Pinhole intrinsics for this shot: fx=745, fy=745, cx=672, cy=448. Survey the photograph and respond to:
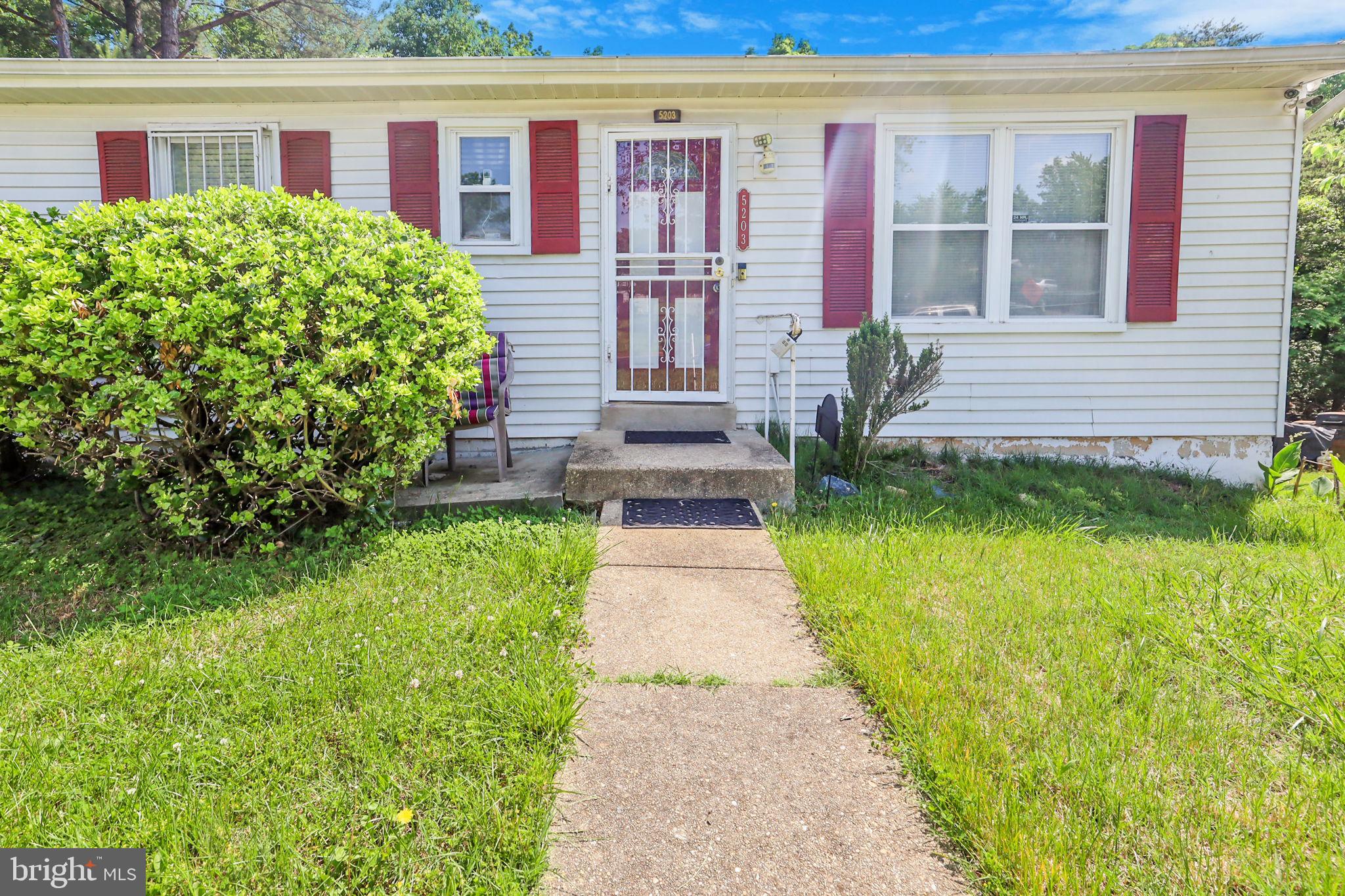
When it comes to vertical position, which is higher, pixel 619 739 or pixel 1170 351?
pixel 1170 351

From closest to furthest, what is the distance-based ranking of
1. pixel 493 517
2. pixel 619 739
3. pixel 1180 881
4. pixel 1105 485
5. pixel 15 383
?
pixel 1180 881 < pixel 619 739 < pixel 15 383 < pixel 493 517 < pixel 1105 485

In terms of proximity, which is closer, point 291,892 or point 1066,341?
point 291,892

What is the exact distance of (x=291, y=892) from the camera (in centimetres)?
145

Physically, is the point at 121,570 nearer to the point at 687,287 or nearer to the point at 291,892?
the point at 291,892

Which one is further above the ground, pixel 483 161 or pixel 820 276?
pixel 483 161

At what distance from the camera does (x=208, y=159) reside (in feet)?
18.0

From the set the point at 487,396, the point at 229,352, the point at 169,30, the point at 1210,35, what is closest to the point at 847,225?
the point at 487,396

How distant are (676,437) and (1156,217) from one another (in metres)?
3.81

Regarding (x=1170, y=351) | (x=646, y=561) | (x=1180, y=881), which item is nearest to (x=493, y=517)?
(x=646, y=561)

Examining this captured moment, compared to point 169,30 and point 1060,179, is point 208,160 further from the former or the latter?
point 169,30

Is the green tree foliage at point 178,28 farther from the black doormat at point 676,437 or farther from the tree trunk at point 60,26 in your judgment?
the black doormat at point 676,437

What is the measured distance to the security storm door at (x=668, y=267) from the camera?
18.2 ft

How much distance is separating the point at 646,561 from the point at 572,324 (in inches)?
112

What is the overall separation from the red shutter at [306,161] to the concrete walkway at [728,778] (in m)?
4.32
